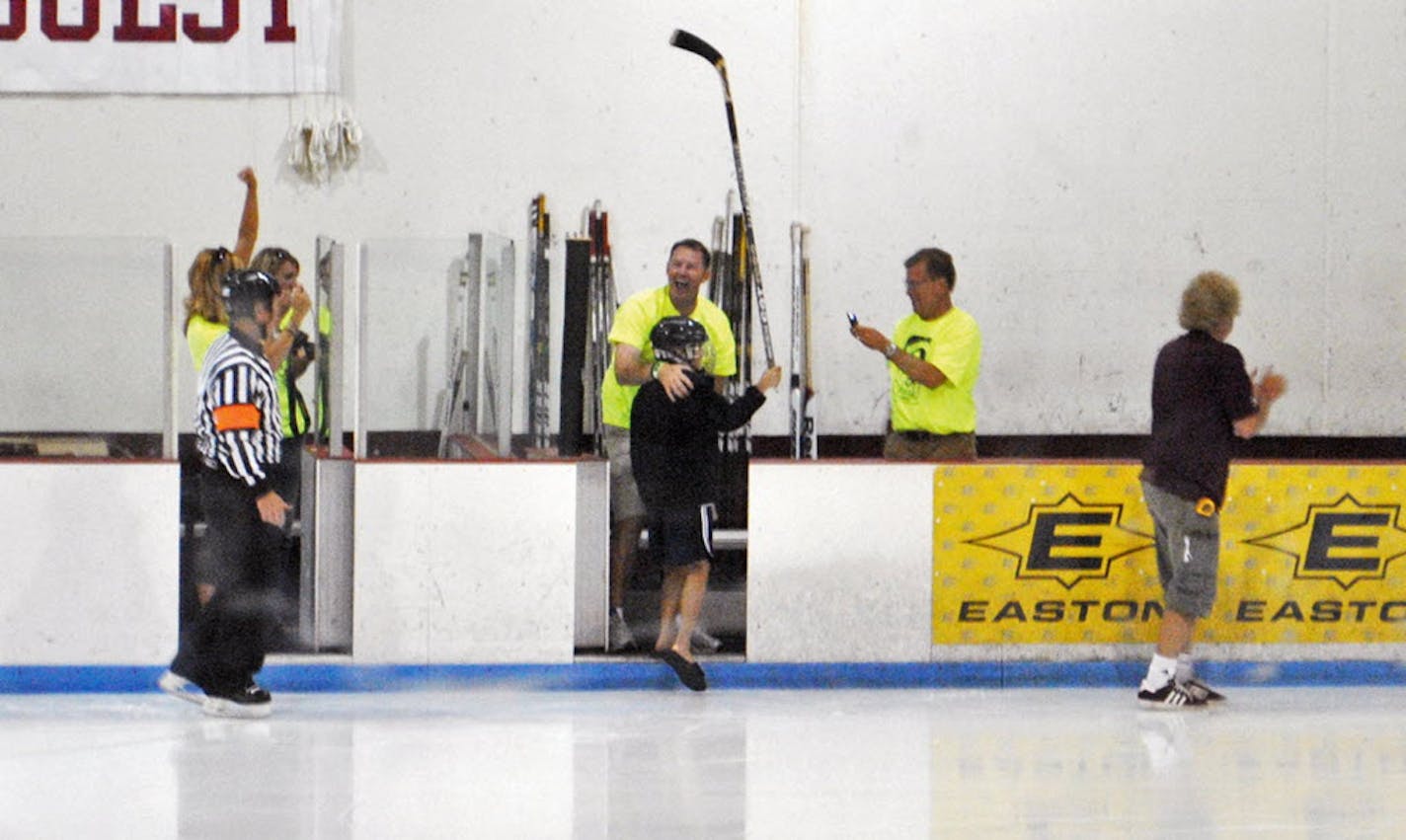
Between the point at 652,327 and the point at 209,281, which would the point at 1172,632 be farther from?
the point at 209,281

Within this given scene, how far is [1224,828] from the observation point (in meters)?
5.03

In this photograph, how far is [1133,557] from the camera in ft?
24.7

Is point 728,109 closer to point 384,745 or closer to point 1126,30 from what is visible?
point 1126,30

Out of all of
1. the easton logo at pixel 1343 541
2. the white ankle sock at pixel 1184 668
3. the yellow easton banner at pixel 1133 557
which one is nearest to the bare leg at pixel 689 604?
the yellow easton banner at pixel 1133 557

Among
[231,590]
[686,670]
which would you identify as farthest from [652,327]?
[231,590]

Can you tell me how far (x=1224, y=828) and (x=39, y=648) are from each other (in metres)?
4.15

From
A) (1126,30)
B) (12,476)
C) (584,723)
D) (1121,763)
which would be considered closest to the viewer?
(1121,763)

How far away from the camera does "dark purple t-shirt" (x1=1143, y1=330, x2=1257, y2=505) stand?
6859mm

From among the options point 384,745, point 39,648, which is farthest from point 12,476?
point 384,745

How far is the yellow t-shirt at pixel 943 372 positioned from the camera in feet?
24.8

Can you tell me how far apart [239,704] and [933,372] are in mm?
2696

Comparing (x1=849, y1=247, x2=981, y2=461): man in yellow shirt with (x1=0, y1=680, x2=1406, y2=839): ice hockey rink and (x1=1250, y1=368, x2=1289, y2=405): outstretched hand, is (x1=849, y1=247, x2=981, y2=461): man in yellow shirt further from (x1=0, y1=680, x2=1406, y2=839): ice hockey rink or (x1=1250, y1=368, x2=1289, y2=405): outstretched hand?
(x1=1250, y1=368, x2=1289, y2=405): outstretched hand

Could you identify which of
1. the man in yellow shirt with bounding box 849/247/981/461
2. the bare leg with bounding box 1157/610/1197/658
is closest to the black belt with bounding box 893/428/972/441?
the man in yellow shirt with bounding box 849/247/981/461

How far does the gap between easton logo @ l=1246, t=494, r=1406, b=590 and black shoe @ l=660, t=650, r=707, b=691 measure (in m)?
2.08
